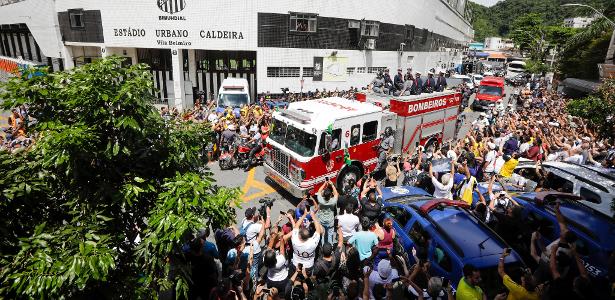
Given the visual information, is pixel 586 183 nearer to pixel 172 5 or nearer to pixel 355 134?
pixel 355 134

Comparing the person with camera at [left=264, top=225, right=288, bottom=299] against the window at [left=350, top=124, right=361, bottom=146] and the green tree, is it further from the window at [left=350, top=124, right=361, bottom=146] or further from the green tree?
the window at [left=350, top=124, right=361, bottom=146]

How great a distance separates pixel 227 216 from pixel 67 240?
4.71 feet

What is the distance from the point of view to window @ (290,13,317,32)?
76.8 ft

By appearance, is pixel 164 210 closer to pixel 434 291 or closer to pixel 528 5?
pixel 434 291

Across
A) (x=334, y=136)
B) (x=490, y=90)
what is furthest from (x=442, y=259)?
(x=490, y=90)

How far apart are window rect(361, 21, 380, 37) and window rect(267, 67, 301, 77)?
6176mm

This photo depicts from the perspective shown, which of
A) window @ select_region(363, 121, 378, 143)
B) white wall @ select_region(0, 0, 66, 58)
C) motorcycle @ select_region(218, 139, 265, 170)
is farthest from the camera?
white wall @ select_region(0, 0, 66, 58)

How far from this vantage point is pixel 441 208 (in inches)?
286

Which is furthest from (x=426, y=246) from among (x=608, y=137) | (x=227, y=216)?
(x=608, y=137)

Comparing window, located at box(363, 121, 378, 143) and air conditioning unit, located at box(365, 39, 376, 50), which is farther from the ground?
air conditioning unit, located at box(365, 39, 376, 50)

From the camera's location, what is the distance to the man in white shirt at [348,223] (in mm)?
6945

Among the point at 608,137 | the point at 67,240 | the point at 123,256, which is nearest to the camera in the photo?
the point at 67,240

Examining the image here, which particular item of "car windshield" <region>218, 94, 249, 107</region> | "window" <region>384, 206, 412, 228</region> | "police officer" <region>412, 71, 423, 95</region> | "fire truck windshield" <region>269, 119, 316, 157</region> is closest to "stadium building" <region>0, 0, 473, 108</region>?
"car windshield" <region>218, 94, 249, 107</region>

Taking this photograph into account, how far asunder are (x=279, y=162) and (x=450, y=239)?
5.82 m
